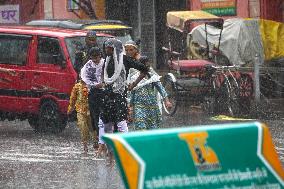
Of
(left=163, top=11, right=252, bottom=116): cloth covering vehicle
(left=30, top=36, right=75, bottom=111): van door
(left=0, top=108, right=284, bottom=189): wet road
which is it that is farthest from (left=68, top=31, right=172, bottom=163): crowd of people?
(left=163, top=11, right=252, bottom=116): cloth covering vehicle

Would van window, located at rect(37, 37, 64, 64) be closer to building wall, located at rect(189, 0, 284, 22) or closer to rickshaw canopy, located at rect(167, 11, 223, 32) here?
rickshaw canopy, located at rect(167, 11, 223, 32)

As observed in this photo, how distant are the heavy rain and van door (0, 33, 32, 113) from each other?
0.06 feet

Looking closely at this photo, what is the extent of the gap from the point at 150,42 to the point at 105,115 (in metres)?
21.3

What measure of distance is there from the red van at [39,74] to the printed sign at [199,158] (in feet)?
42.4

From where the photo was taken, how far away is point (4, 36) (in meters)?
19.4

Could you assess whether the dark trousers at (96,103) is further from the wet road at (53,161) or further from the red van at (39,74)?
the red van at (39,74)

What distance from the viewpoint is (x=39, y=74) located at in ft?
61.3

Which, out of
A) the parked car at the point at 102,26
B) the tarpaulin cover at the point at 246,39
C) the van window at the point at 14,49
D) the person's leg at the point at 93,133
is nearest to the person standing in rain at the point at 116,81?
the person's leg at the point at 93,133

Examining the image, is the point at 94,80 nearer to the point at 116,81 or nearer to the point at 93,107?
the point at 93,107

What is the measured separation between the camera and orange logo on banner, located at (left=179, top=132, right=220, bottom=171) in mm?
5328

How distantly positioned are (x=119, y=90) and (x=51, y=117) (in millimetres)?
5239

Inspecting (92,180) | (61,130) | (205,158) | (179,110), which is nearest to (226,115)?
(179,110)

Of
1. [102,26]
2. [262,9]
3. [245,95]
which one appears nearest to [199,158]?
[245,95]

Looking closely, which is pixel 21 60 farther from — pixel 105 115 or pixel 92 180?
pixel 92 180
